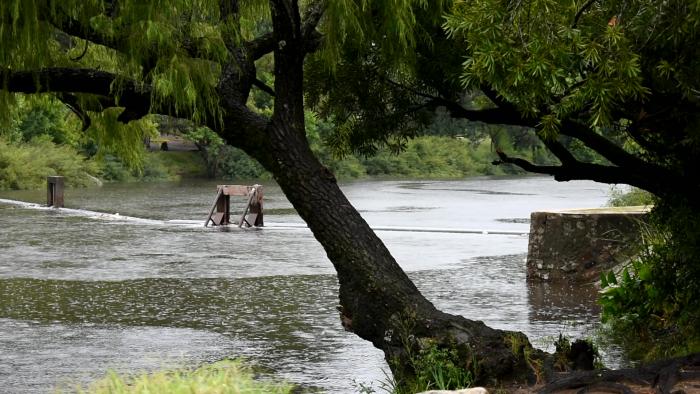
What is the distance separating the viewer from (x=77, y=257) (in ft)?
64.1

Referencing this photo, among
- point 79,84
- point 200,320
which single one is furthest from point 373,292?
point 200,320

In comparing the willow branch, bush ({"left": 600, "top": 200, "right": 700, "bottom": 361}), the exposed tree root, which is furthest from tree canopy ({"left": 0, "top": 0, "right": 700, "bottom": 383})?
the exposed tree root

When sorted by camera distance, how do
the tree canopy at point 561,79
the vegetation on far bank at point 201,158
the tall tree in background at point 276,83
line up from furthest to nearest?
1. the vegetation on far bank at point 201,158
2. the tall tree in background at point 276,83
3. the tree canopy at point 561,79

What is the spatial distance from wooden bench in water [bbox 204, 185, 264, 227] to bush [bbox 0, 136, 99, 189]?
78.5ft

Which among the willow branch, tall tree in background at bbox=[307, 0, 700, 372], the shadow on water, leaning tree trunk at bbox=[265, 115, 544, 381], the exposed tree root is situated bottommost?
the shadow on water

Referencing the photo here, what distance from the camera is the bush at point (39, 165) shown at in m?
48.6

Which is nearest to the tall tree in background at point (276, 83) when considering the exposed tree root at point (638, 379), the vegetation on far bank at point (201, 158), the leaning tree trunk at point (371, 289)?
the leaning tree trunk at point (371, 289)

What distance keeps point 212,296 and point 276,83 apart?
240 inches

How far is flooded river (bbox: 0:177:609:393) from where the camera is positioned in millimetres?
10250

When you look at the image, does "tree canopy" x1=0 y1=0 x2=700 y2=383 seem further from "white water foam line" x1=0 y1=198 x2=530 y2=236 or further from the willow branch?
"white water foam line" x1=0 y1=198 x2=530 y2=236

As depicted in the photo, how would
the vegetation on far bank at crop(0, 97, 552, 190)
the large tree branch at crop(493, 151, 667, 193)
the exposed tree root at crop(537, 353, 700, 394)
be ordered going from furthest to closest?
the vegetation on far bank at crop(0, 97, 552, 190) < the large tree branch at crop(493, 151, 667, 193) < the exposed tree root at crop(537, 353, 700, 394)

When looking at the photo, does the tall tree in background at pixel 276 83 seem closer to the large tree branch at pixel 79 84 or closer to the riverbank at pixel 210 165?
the large tree branch at pixel 79 84

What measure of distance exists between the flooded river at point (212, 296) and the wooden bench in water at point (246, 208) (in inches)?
17.9

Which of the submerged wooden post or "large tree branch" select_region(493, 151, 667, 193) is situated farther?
the submerged wooden post
